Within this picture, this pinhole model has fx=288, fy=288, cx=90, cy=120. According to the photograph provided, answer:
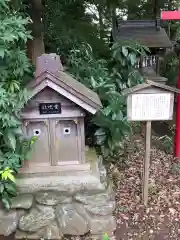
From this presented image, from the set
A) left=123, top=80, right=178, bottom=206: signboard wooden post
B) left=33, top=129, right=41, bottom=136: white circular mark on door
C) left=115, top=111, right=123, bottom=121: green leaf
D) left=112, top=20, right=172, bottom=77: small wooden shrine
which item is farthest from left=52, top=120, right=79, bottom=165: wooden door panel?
left=112, top=20, right=172, bottom=77: small wooden shrine

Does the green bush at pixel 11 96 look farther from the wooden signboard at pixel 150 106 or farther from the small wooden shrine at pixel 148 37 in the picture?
the small wooden shrine at pixel 148 37

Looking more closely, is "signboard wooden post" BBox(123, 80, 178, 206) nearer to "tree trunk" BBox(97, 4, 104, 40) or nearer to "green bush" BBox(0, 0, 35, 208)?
"green bush" BBox(0, 0, 35, 208)

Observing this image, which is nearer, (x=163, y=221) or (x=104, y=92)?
(x=163, y=221)

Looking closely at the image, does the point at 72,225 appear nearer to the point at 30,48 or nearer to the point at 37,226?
the point at 37,226

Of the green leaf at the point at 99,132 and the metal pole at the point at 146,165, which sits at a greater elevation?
the green leaf at the point at 99,132

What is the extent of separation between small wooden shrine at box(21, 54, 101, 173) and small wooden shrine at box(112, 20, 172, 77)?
12.8 feet

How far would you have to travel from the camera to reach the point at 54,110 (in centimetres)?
391

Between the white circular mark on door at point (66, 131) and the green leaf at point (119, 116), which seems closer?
the white circular mark on door at point (66, 131)

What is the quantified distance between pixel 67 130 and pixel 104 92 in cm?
168

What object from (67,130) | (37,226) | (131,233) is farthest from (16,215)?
(131,233)

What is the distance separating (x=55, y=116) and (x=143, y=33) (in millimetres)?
4823

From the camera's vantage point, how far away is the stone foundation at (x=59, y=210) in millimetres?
3936

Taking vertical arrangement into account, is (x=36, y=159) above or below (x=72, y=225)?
above

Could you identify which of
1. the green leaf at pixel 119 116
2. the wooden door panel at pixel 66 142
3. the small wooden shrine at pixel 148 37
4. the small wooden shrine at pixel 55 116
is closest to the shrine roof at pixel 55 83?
the small wooden shrine at pixel 55 116
